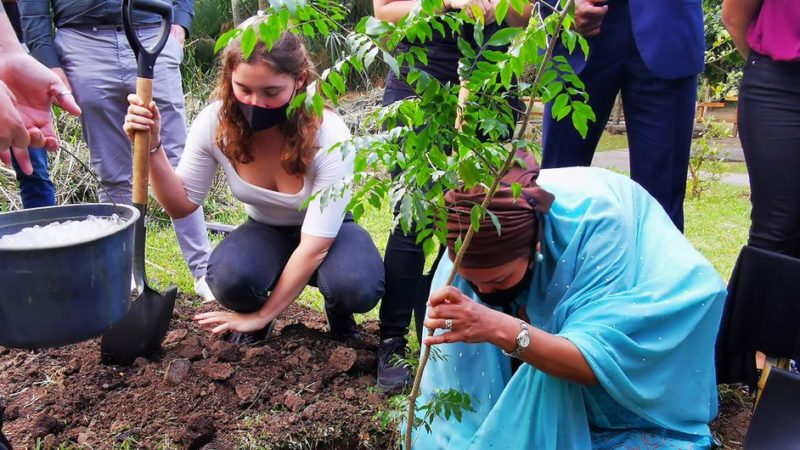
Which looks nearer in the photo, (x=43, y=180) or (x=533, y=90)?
(x=533, y=90)

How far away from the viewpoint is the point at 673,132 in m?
2.40

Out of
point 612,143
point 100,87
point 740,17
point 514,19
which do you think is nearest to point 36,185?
point 100,87

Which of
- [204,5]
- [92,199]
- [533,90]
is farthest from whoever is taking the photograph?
[204,5]

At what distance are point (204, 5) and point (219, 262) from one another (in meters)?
6.66

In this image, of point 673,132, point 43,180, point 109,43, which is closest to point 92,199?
point 43,180

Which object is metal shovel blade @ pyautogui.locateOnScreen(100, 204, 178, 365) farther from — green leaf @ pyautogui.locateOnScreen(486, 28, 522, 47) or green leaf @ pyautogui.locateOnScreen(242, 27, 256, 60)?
green leaf @ pyautogui.locateOnScreen(486, 28, 522, 47)

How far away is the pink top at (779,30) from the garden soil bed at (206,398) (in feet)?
3.81

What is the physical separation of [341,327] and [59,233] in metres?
1.14

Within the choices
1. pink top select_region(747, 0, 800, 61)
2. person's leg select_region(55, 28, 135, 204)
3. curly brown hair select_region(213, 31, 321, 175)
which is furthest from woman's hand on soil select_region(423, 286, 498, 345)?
person's leg select_region(55, 28, 135, 204)

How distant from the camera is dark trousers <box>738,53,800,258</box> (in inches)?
86.2

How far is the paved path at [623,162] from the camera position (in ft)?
21.7

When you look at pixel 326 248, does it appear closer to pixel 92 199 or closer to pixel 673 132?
pixel 673 132

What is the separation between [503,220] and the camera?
155 cm

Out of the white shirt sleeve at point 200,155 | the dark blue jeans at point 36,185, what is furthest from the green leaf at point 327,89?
the dark blue jeans at point 36,185
